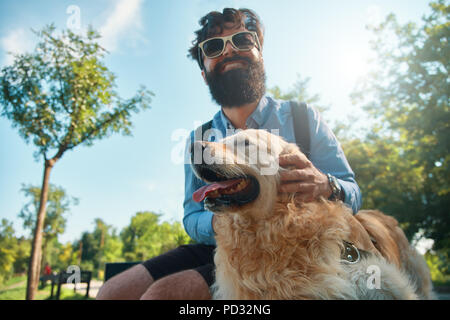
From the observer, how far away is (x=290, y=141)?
2533 mm

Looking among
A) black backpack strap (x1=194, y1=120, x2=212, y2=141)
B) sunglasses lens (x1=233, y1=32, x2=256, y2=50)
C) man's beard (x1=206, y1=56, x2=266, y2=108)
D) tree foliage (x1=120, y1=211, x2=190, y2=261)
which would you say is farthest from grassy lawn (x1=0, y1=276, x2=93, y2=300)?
tree foliage (x1=120, y1=211, x2=190, y2=261)

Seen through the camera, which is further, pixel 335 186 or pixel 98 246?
pixel 98 246

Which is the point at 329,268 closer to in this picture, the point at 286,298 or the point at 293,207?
the point at 286,298

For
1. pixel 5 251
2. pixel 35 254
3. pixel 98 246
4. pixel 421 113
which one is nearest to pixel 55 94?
pixel 35 254

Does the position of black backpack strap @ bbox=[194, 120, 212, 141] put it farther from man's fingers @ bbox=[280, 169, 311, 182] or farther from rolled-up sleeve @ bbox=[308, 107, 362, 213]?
man's fingers @ bbox=[280, 169, 311, 182]

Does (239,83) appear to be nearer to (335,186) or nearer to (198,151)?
(198,151)

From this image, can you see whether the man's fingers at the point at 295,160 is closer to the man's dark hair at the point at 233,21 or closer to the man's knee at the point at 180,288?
the man's knee at the point at 180,288

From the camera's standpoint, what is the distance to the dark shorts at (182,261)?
230 centimetres

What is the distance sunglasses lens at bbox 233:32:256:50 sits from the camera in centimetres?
261

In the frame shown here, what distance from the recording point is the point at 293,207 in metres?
2.00

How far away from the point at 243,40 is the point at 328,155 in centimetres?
130

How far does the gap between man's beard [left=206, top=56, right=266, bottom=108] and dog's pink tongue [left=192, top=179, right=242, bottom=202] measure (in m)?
1.01
